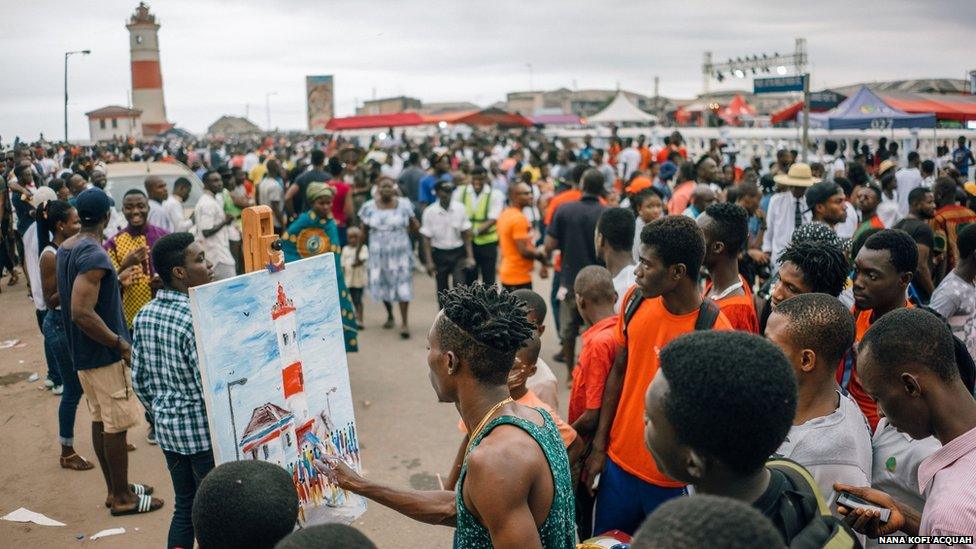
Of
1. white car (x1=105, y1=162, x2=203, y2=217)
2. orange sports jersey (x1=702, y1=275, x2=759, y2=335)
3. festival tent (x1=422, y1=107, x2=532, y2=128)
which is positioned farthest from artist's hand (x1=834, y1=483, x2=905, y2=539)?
festival tent (x1=422, y1=107, x2=532, y2=128)

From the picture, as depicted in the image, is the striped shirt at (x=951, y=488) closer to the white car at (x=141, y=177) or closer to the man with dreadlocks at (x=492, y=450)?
the man with dreadlocks at (x=492, y=450)

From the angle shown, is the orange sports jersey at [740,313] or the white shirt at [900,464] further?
the orange sports jersey at [740,313]

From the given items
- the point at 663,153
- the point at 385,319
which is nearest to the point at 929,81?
the point at 663,153

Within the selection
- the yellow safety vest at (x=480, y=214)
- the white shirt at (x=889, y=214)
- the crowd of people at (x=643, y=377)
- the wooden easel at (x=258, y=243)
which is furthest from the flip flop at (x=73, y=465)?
the white shirt at (x=889, y=214)

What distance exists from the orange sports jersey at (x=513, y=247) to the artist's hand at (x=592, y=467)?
4.38 meters

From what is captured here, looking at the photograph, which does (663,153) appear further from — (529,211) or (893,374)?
(893,374)

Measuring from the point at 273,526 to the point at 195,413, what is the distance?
189 cm

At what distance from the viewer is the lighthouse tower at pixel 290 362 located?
3.71 meters

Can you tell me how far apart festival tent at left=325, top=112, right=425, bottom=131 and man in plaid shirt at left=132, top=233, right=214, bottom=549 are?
75.2 ft

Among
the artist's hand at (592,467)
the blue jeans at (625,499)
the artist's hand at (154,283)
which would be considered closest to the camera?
the blue jeans at (625,499)

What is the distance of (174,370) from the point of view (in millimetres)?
3846

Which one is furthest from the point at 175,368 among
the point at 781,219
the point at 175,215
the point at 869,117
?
the point at 869,117

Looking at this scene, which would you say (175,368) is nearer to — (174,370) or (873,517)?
(174,370)

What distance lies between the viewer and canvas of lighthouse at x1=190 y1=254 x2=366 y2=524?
3.35 meters
